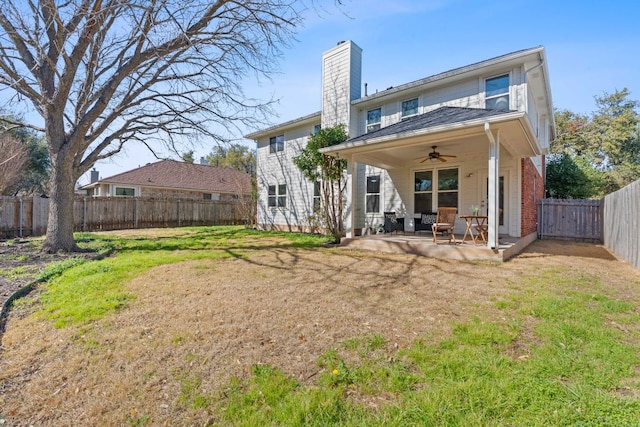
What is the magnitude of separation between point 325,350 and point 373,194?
9566 millimetres

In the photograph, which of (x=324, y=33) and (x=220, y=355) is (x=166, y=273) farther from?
(x=324, y=33)

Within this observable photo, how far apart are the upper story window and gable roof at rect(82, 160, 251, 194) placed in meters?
15.3

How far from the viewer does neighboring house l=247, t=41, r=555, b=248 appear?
7129 millimetres

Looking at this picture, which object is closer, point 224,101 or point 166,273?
point 166,273

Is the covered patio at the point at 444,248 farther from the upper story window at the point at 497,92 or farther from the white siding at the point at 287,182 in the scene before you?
the white siding at the point at 287,182

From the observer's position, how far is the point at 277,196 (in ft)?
50.6

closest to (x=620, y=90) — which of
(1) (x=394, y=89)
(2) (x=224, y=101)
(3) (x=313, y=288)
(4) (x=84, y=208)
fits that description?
(1) (x=394, y=89)

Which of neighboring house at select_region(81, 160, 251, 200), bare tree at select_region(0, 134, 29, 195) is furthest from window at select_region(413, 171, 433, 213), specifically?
bare tree at select_region(0, 134, 29, 195)

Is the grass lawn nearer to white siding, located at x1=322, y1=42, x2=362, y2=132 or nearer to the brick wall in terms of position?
the brick wall

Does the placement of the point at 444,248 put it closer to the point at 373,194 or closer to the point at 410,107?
the point at 373,194

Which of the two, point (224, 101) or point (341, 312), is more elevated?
point (224, 101)

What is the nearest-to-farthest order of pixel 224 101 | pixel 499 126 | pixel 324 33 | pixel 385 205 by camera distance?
1. pixel 499 126
2. pixel 324 33
3. pixel 224 101
4. pixel 385 205

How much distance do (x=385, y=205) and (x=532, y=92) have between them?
5869mm

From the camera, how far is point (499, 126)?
6348 millimetres
